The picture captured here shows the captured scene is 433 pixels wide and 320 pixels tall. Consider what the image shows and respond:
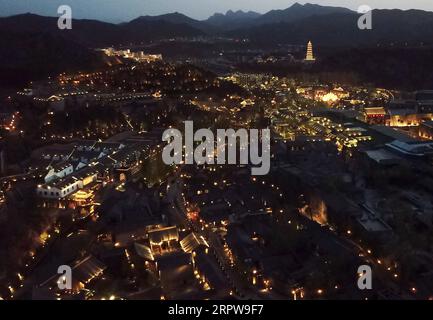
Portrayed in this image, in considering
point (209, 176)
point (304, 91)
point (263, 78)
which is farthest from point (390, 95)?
point (209, 176)

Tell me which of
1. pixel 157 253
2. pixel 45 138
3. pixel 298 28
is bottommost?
pixel 157 253

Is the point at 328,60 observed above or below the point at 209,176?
above

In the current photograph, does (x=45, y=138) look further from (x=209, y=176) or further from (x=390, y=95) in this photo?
(x=390, y=95)

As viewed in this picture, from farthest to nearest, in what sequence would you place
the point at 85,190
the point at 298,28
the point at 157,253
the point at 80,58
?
the point at 298,28 < the point at 80,58 < the point at 85,190 < the point at 157,253

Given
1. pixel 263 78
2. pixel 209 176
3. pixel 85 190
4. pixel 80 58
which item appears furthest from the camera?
pixel 263 78

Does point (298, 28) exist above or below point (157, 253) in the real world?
above

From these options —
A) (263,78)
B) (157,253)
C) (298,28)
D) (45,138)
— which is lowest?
(157,253)

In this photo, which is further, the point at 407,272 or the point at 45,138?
the point at 45,138

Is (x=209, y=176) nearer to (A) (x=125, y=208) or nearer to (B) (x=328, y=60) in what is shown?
(A) (x=125, y=208)

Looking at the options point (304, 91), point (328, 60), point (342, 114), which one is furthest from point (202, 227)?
point (328, 60)
